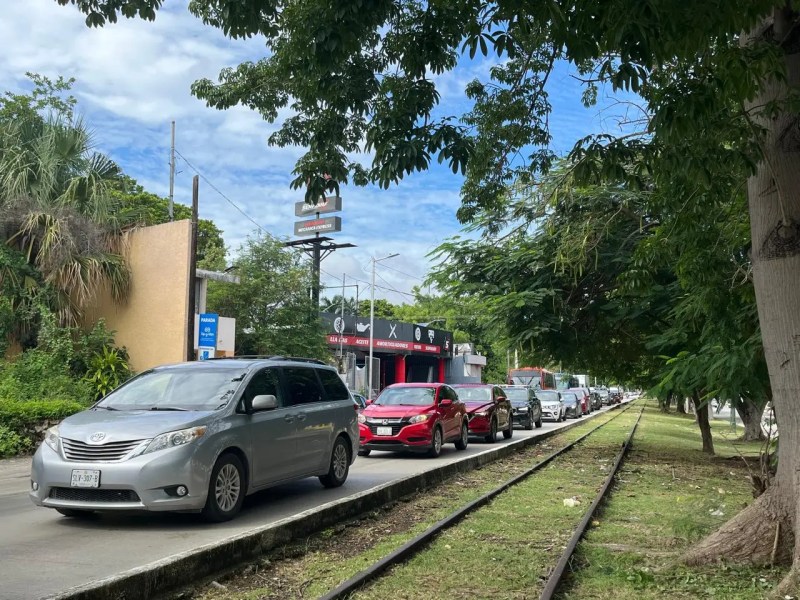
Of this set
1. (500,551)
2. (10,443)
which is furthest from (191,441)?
(10,443)

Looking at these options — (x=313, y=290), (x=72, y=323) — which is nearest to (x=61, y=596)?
(x=72, y=323)

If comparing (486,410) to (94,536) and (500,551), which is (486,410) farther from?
(94,536)

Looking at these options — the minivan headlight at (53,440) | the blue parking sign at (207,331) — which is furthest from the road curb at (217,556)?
Result: the blue parking sign at (207,331)

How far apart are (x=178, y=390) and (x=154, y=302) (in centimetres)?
1370

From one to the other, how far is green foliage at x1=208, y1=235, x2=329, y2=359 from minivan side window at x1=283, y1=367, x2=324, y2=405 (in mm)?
22432

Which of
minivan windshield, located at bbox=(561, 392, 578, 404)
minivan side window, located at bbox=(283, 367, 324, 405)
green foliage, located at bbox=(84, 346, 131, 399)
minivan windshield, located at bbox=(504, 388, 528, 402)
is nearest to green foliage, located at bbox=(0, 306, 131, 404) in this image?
green foliage, located at bbox=(84, 346, 131, 399)

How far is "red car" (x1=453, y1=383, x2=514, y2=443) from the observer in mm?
19562

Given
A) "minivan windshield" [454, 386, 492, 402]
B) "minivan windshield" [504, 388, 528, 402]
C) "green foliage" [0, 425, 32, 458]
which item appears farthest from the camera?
"minivan windshield" [504, 388, 528, 402]

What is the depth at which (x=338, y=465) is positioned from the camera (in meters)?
10.4

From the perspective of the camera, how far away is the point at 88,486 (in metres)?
6.93

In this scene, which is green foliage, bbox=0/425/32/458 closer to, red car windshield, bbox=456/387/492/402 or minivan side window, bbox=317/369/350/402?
minivan side window, bbox=317/369/350/402

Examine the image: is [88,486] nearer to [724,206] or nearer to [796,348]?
[796,348]

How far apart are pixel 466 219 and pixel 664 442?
1600 cm

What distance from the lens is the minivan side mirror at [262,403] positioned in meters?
7.97
